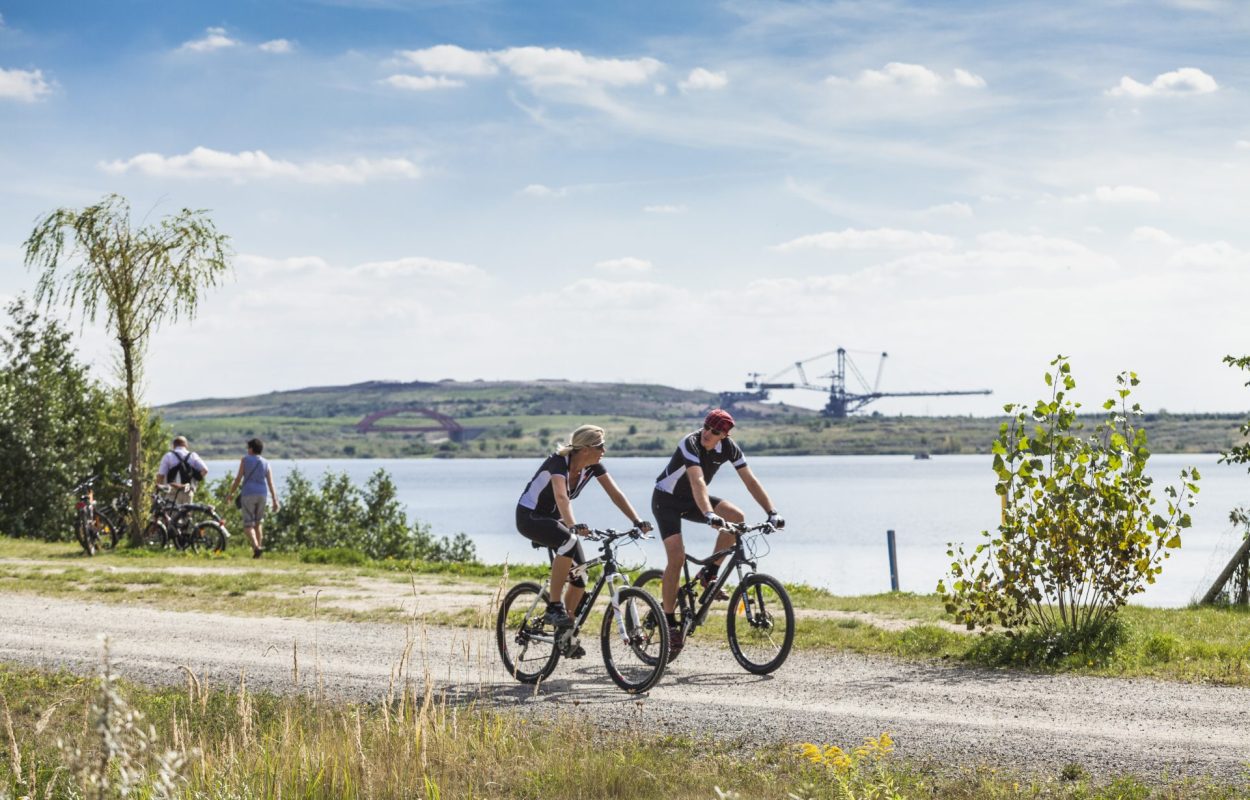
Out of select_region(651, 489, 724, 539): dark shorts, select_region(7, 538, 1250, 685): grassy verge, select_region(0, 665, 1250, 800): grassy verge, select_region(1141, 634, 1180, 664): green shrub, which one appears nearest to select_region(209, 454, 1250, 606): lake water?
select_region(651, 489, 724, 539): dark shorts

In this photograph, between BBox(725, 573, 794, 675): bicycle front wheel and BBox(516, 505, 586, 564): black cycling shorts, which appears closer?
BBox(516, 505, 586, 564): black cycling shorts

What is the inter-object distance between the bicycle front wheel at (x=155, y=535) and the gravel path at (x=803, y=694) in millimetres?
10247

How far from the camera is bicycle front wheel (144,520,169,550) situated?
23.1 metres

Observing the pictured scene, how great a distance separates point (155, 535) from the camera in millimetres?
23125

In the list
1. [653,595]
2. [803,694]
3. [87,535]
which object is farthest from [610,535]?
[87,535]

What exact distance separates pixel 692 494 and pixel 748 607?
1044 mm

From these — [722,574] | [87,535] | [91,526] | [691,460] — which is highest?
[691,460]

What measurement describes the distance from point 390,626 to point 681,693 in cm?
494

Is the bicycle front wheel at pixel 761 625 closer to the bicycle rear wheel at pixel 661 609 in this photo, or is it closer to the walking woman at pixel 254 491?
the bicycle rear wheel at pixel 661 609

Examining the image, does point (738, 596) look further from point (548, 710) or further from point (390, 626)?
point (390, 626)

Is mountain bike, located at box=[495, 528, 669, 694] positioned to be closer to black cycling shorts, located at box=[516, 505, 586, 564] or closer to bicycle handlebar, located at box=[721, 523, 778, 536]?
black cycling shorts, located at box=[516, 505, 586, 564]

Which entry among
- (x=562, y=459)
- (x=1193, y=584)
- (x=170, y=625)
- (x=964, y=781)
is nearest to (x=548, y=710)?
(x=562, y=459)

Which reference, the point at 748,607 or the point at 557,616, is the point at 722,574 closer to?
the point at 748,607

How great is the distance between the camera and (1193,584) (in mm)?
33094
